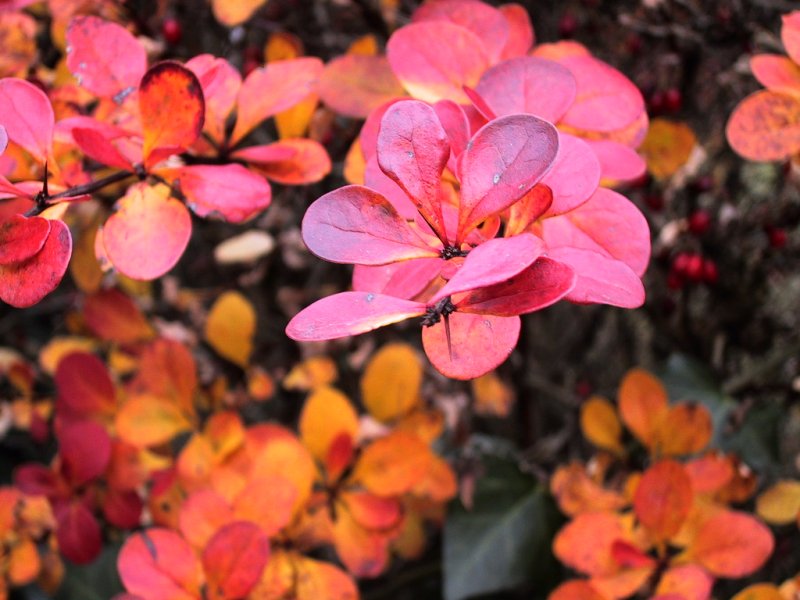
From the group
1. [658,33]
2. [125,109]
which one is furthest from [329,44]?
[125,109]

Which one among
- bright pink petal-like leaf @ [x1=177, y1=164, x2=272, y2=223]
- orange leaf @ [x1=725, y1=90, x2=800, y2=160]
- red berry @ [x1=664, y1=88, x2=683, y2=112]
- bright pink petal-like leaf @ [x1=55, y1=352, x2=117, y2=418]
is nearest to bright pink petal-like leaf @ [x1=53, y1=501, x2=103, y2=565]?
bright pink petal-like leaf @ [x1=55, y1=352, x2=117, y2=418]

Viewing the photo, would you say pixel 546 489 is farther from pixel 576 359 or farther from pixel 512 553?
pixel 576 359

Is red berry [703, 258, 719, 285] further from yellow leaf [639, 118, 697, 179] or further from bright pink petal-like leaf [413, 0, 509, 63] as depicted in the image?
bright pink petal-like leaf [413, 0, 509, 63]

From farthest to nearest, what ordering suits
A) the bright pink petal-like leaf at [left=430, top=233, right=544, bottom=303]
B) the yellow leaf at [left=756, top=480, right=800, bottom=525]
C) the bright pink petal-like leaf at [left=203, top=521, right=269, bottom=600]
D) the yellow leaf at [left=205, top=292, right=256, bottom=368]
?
the yellow leaf at [left=205, top=292, right=256, bottom=368] < the yellow leaf at [left=756, top=480, right=800, bottom=525] < the bright pink petal-like leaf at [left=203, top=521, right=269, bottom=600] < the bright pink petal-like leaf at [left=430, top=233, right=544, bottom=303]

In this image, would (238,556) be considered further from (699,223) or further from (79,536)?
(699,223)

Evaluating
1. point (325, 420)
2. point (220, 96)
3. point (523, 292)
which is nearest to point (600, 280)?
point (523, 292)

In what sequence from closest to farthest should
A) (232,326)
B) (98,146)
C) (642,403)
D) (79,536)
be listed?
(98,146) < (79,536) < (642,403) < (232,326)
